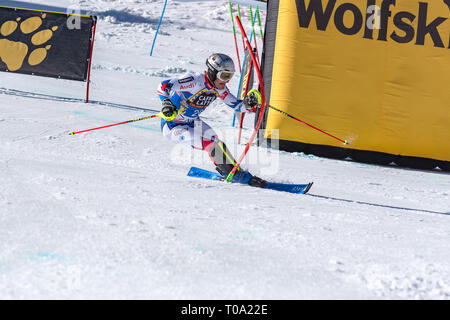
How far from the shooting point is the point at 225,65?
488 centimetres

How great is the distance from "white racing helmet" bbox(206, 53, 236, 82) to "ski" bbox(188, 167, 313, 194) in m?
0.91

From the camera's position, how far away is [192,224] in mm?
3055

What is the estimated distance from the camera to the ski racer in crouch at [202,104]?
489 centimetres

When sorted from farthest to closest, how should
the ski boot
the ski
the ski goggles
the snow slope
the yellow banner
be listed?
the yellow banner
the ski goggles
the ski boot
the ski
the snow slope

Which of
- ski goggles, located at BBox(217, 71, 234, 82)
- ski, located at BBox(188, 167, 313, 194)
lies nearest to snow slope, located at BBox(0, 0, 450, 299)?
ski, located at BBox(188, 167, 313, 194)

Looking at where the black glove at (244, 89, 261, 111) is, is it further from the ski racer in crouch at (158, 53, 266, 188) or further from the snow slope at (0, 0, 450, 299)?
the snow slope at (0, 0, 450, 299)

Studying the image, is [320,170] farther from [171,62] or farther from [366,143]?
[171,62]

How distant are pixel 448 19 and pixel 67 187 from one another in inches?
222

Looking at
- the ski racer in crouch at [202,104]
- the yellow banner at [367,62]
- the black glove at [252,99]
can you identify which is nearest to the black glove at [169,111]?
the ski racer in crouch at [202,104]

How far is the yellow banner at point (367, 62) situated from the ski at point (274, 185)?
7.53 feet

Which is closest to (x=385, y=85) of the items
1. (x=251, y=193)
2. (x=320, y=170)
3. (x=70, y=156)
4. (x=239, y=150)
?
(x=320, y=170)

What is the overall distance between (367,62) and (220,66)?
9.48ft

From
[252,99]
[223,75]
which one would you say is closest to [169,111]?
[223,75]

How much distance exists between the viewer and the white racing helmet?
4.89 metres
